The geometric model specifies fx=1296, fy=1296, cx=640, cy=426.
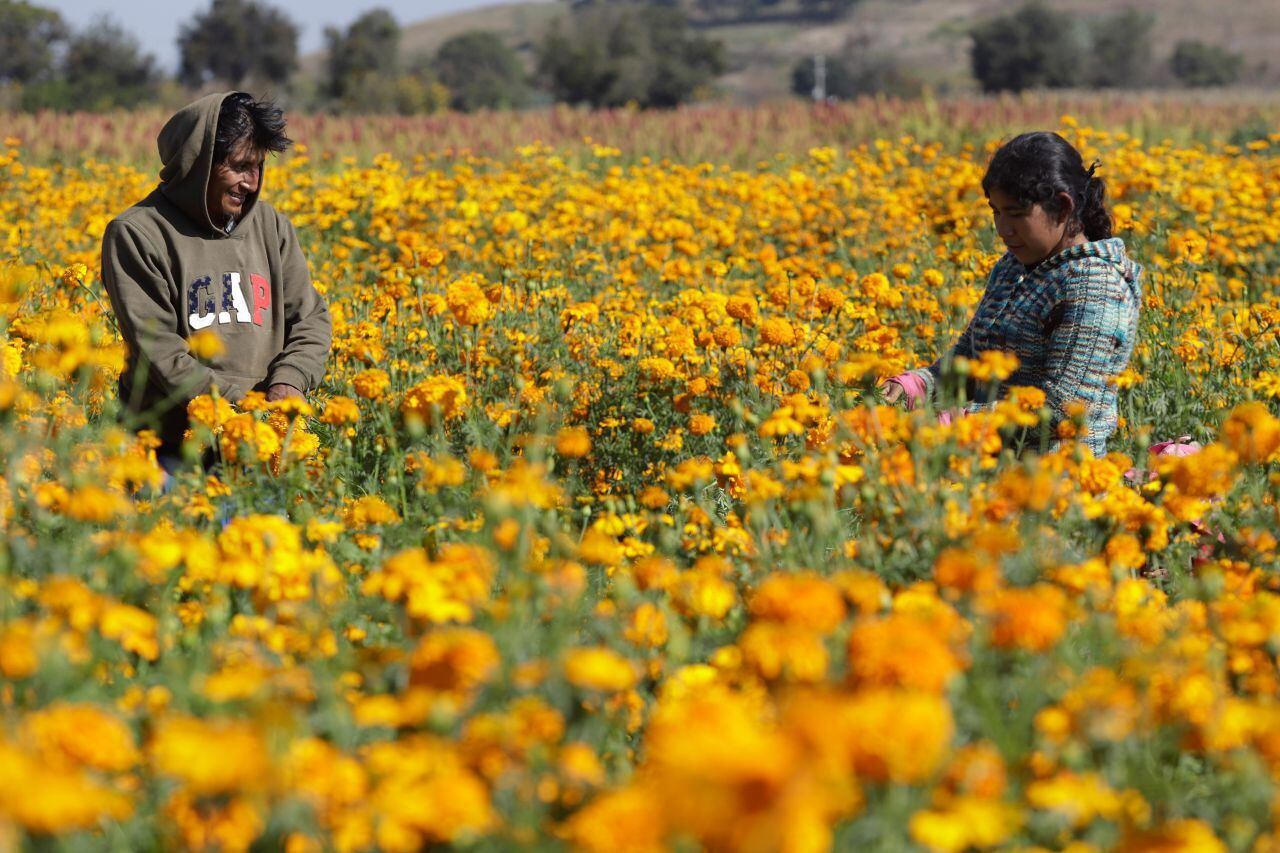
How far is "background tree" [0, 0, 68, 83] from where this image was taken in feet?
149

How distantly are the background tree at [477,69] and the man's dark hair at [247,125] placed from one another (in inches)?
1877

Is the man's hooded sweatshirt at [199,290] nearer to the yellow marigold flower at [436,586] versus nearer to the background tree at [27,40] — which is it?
the yellow marigold flower at [436,586]

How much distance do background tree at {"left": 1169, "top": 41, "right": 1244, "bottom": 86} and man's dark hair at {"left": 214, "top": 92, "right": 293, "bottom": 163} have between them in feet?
208

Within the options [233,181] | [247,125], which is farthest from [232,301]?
[247,125]

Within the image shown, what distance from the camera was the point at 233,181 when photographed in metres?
3.72

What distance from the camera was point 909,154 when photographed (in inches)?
491

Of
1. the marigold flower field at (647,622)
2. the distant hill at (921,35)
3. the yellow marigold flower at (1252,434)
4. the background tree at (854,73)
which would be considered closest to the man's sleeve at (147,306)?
the marigold flower field at (647,622)

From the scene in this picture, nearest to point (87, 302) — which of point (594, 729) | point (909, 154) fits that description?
point (594, 729)

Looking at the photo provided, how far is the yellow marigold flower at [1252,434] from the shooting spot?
7.94 feet

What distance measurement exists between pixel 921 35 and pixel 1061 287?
101726 mm

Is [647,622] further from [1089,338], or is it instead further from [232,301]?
[232,301]

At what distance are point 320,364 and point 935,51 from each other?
93094 millimetres

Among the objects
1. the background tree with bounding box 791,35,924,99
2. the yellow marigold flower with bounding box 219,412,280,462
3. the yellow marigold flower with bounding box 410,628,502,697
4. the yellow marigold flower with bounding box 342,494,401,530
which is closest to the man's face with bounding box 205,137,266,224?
the yellow marigold flower with bounding box 219,412,280,462

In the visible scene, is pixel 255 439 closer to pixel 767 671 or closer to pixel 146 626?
pixel 146 626
